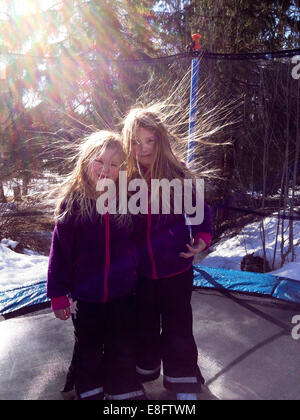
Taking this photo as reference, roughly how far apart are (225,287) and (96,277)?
1.38m

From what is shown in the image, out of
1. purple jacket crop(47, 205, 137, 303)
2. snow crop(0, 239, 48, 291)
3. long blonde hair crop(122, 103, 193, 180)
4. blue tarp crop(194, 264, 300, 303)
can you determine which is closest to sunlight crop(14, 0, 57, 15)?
snow crop(0, 239, 48, 291)

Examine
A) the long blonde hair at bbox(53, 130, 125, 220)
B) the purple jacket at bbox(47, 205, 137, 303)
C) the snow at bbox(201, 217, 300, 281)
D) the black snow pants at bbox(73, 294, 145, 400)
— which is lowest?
the snow at bbox(201, 217, 300, 281)

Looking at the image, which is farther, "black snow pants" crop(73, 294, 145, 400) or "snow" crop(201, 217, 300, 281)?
"snow" crop(201, 217, 300, 281)

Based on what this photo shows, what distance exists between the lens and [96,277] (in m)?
1.08

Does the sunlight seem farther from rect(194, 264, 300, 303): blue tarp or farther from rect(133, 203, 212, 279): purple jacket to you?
rect(133, 203, 212, 279): purple jacket

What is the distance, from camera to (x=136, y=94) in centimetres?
439

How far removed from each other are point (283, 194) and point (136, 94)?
2.24 meters

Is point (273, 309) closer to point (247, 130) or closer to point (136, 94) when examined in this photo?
point (247, 130)

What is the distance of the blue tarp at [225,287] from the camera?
80.9 inches

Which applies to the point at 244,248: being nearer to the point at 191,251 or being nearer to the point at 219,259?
the point at 219,259

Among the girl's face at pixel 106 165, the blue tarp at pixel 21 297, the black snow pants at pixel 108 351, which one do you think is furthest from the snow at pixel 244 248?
the girl's face at pixel 106 165

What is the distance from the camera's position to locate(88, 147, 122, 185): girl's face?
106 centimetres

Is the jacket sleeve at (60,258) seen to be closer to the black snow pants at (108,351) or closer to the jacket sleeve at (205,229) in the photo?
the black snow pants at (108,351)

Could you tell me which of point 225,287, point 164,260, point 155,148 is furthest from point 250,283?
point 155,148
